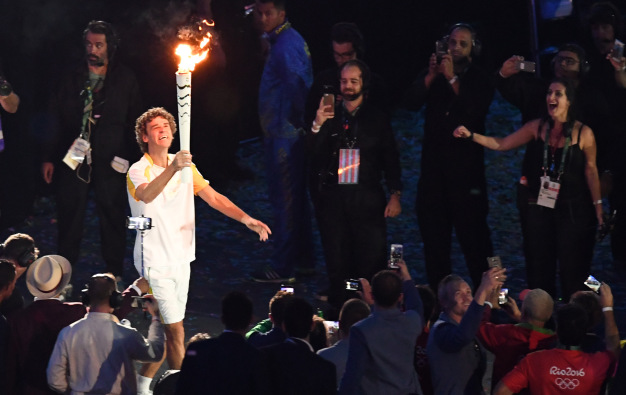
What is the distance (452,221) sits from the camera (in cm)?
938

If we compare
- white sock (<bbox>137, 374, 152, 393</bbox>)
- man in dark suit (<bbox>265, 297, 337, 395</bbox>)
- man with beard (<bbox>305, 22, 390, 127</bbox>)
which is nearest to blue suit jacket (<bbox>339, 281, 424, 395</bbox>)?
man in dark suit (<bbox>265, 297, 337, 395</bbox>)

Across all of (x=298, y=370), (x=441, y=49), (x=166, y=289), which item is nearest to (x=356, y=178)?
(x=441, y=49)

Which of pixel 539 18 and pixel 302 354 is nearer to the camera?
pixel 302 354

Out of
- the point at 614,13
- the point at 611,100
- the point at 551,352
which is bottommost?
the point at 551,352

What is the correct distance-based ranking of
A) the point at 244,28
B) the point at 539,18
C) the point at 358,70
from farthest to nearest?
the point at 244,28 < the point at 539,18 < the point at 358,70

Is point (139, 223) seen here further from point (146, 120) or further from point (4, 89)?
point (4, 89)

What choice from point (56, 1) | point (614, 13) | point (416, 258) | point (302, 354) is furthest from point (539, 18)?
point (302, 354)

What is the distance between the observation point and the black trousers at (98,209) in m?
9.85

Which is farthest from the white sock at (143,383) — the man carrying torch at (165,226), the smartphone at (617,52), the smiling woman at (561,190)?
the smartphone at (617,52)

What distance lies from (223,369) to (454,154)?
4149 millimetres

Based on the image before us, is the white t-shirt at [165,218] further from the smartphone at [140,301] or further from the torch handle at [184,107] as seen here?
the smartphone at [140,301]

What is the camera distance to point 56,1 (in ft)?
41.1

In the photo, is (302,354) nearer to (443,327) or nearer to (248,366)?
(248,366)

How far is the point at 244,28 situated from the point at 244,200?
2.00m
